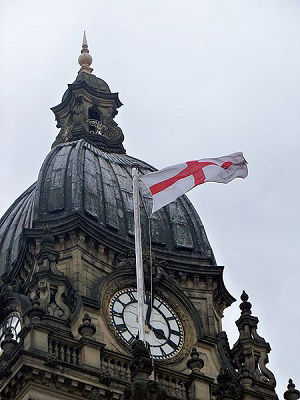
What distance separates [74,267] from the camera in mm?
50906

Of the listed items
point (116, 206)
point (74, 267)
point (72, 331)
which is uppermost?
point (116, 206)

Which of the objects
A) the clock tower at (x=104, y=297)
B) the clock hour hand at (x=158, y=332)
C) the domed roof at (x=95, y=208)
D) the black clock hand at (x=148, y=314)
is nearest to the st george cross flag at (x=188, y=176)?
the clock tower at (x=104, y=297)

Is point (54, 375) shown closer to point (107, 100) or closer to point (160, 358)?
point (160, 358)

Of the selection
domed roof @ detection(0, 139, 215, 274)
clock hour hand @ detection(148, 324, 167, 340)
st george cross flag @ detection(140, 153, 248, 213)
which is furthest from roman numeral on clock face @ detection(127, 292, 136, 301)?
st george cross flag @ detection(140, 153, 248, 213)

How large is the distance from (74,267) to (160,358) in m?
4.33

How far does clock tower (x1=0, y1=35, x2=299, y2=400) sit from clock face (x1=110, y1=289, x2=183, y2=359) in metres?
0.04

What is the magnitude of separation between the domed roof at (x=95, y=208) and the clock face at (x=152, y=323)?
2.49 m

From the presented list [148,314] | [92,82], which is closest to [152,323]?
[148,314]

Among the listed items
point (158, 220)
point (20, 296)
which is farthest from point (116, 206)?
point (20, 296)

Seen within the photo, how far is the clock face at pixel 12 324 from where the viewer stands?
49.8 meters

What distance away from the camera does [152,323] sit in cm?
5103

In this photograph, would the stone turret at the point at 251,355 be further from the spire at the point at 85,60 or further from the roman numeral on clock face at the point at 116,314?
the spire at the point at 85,60

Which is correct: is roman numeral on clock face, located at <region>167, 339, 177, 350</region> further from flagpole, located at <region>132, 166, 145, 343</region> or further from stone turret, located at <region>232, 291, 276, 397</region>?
flagpole, located at <region>132, 166, 145, 343</region>

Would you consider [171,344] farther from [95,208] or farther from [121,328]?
[95,208]
